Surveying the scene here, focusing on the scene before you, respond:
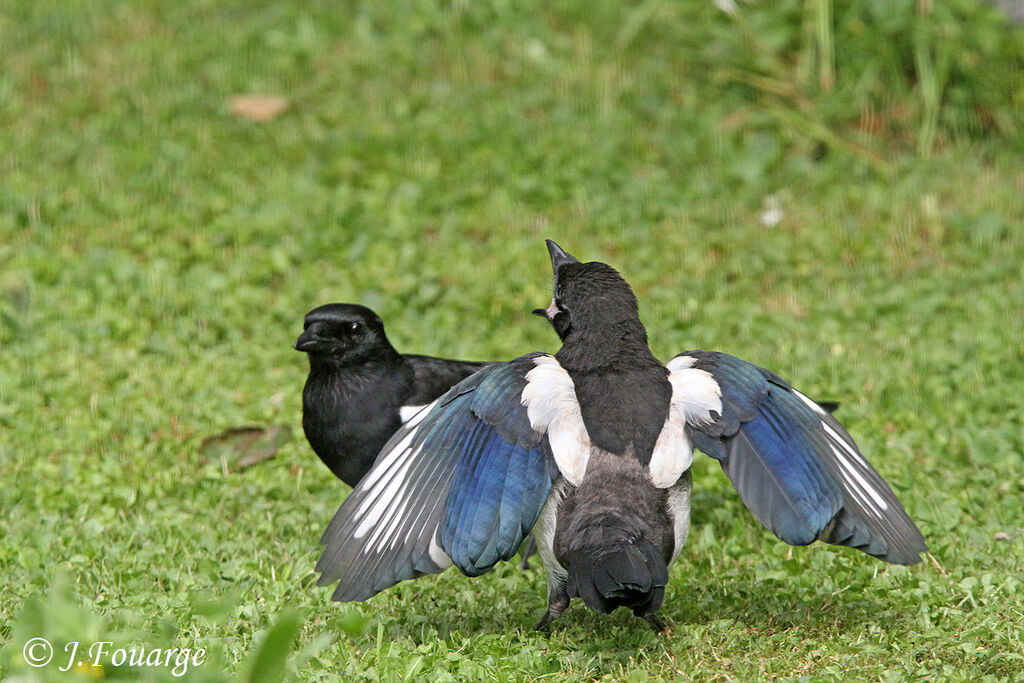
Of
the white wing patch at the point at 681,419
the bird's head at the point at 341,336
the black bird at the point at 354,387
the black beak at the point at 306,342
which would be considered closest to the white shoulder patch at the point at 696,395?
the white wing patch at the point at 681,419

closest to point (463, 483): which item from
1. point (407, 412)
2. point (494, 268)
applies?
point (407, 412)

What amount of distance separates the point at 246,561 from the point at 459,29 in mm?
5458

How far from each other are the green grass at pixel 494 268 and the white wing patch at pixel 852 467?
1.37 feet

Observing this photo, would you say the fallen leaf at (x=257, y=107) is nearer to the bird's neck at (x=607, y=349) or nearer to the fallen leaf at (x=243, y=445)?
the fallen leaf at (x=243, y=445)

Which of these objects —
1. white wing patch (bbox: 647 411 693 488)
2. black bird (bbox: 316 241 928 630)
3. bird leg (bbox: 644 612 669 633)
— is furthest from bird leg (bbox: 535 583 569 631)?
white wing patch (bbox: 647 411 693 488)

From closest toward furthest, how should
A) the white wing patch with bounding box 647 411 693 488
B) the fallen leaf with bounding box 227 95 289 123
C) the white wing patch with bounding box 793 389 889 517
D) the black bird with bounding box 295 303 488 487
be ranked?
the white wing patch with bounding box 647 411 693 488, the white wing patch with bounding box 793 389 889 517, the black bird with bounding box 295 303 488 487, the fallen leaf with bounding box 227 95 289 123

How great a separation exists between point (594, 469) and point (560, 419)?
0.19 m

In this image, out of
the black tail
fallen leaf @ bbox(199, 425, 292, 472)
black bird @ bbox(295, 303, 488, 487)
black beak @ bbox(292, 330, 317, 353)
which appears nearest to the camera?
the black tail

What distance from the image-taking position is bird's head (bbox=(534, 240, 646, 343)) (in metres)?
4.18

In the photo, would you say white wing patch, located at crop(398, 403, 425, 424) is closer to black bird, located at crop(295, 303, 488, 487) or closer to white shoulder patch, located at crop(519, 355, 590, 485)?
black bird, located at crop(295, 303, 488, 487)

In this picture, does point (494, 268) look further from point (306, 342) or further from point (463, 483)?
point (463, 483)

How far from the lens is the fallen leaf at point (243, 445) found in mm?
5723

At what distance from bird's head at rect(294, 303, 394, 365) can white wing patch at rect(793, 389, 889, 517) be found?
1.83 meters

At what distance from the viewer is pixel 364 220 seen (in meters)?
7.62
